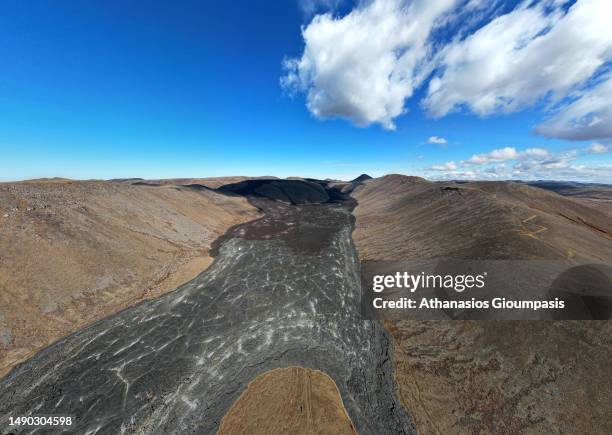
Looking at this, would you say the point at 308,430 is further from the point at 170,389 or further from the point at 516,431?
the point at 516,431

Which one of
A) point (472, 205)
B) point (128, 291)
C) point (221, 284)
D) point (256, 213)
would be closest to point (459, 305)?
point (221, 284)

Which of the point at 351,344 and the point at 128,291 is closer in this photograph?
the point at 351,344

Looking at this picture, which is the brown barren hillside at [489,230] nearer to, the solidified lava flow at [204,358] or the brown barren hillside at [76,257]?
the solidified lava flow at [204,358]

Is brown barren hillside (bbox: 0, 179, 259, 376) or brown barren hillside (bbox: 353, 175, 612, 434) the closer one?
brown barren hillside (bbox: 353, 175, 612, 434)

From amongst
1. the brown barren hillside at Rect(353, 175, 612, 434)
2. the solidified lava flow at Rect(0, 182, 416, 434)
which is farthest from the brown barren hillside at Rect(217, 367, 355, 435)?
the brown barren hillside at Rect(353, 175, 612, 434)

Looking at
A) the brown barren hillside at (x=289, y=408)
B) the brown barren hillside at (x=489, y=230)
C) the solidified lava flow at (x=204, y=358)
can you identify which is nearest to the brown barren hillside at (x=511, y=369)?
the brown barren hillside at (x=489, y=230)

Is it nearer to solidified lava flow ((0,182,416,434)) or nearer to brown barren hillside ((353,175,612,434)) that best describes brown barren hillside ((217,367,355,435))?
solidified lava flow ((0,182,416,434))

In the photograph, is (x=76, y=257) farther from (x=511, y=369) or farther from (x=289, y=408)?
(x=511, y=369)
